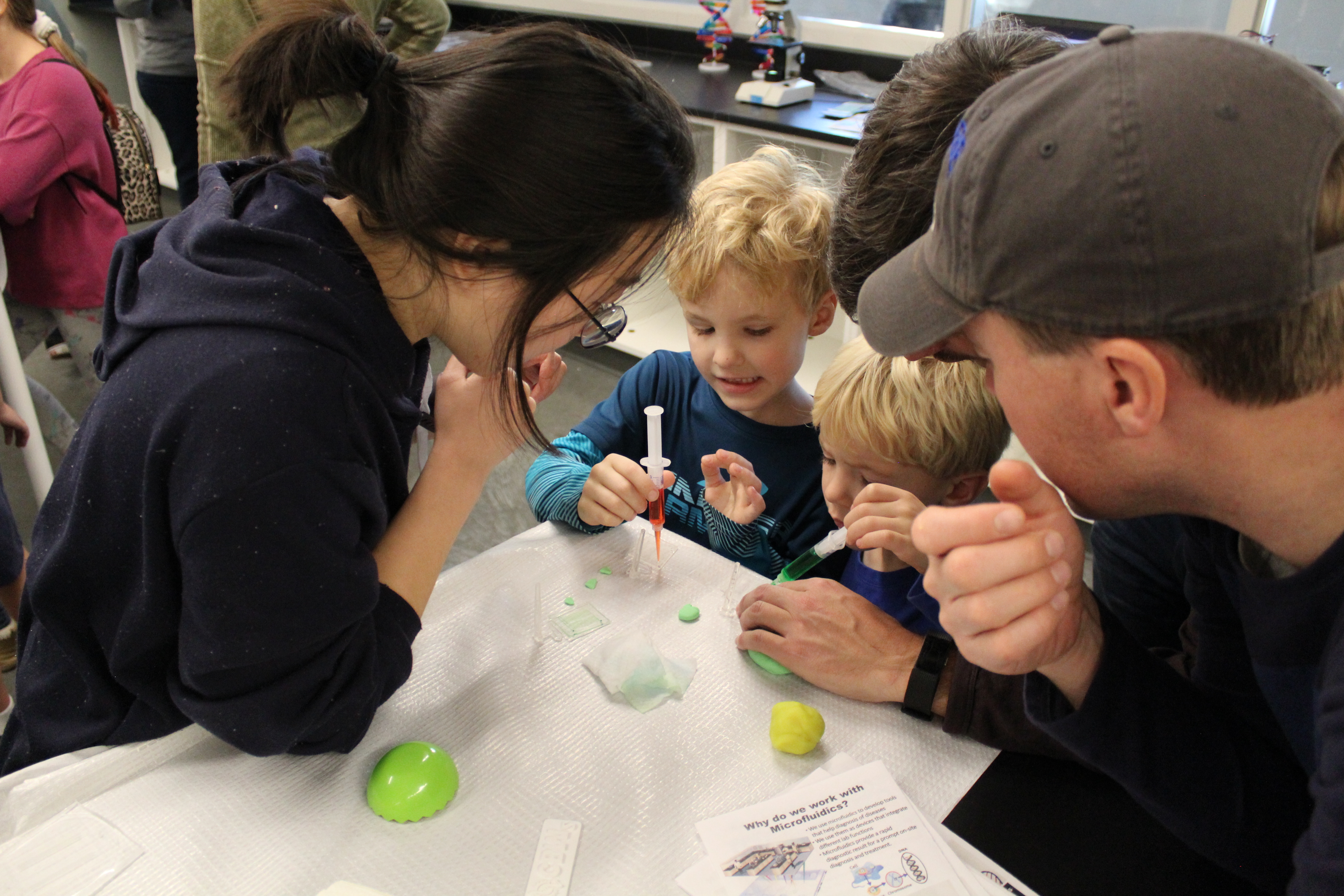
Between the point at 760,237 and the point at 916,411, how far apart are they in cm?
35

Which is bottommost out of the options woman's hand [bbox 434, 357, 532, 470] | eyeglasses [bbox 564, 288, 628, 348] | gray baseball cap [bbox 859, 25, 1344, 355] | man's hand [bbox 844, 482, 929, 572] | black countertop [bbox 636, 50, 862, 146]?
man's hand [bbox 844, 482, 929, 572]

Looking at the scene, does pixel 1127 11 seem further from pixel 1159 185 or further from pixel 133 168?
pixel 133 168

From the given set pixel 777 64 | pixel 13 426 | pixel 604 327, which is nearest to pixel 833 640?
pixel 604 327

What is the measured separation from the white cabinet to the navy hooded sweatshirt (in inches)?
56.6

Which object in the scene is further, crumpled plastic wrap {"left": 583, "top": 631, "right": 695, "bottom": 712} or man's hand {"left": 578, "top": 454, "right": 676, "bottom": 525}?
man's hand {"left": 578, "top": 454, "right": 676, "bottom": 525}

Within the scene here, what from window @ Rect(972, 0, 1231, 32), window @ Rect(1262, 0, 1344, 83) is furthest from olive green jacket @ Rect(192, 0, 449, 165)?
window @ Rect(1262, 0, 1344, 83)

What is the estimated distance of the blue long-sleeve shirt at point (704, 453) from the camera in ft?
4.62

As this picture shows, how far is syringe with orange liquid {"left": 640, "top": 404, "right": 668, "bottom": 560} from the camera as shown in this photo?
1.11 meters

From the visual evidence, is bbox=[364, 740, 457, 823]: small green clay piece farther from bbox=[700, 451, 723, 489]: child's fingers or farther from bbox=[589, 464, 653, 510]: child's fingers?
bbox=[700, 451, 723, 489]: child's fingers

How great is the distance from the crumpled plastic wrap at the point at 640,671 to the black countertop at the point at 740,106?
1651mm

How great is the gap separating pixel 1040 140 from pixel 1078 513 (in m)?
0.33

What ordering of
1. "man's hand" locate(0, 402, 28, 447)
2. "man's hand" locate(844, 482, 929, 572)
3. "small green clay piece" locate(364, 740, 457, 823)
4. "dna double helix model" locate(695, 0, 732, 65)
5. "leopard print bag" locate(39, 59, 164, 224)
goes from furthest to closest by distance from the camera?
"dna double helix model" locate(695, 0, 732, 65) < "leopard print bag" locate(39, 59, 164, 224) < "man's hand" locate(0, 402, 28, 447) < "man's hand" locate(844, 482, 929, 572) < "small green clay piece" locate(364, 740, 457, 823)

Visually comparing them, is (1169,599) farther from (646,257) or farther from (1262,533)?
(646,257)

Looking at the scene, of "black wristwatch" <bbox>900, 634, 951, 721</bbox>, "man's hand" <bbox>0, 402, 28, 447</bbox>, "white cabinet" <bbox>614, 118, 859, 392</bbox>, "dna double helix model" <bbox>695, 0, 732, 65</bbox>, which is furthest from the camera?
"dna double helix model" <bbox>695, 0, 732, 65</bbox>
